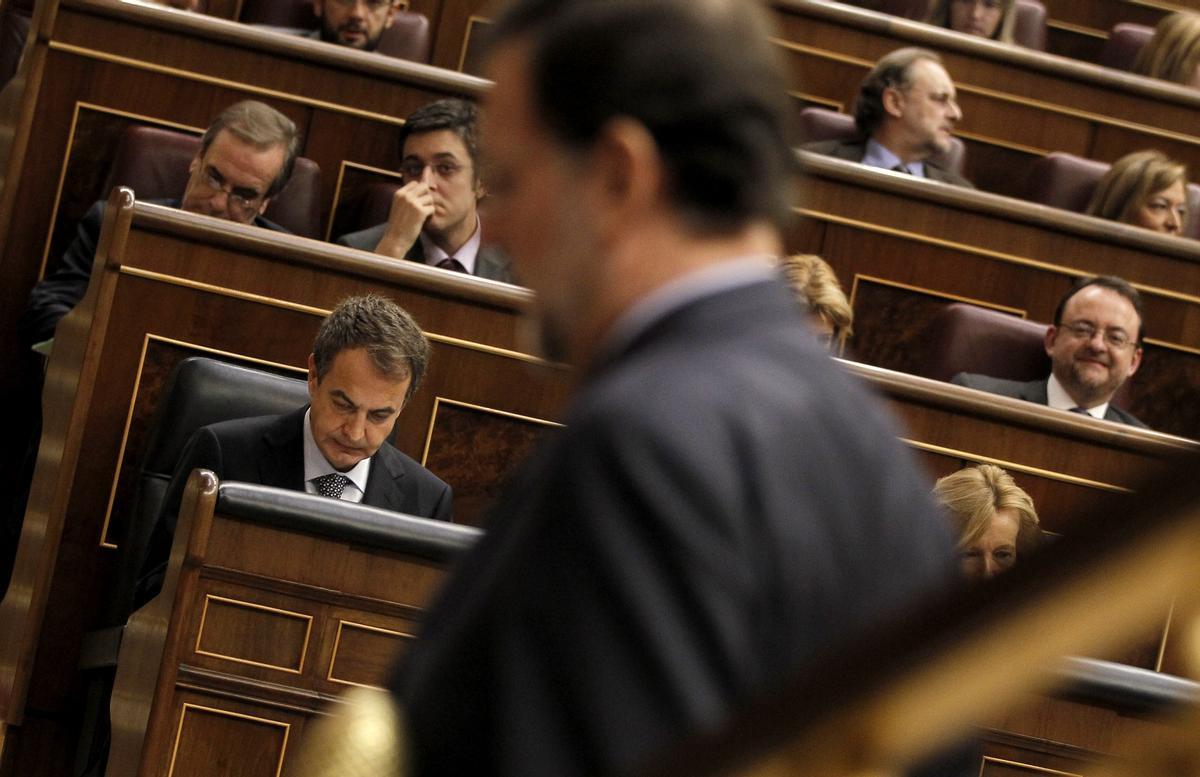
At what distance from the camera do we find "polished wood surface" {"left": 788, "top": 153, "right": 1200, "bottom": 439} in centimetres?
292

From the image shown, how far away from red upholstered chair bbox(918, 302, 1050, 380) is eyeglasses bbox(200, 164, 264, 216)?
1049 mm

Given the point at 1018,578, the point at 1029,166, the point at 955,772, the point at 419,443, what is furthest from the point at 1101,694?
the point at 1029,166

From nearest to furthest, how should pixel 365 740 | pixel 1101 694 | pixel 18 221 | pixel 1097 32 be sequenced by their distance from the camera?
pixel 365 740
pixel 1101 694
pixel 18 221
pixel 1097 32

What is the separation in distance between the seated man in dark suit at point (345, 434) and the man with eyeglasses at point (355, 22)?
3.73ft

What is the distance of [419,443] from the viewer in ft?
7.45

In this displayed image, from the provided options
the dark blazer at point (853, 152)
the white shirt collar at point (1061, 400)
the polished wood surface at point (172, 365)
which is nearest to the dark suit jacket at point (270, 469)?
the polished wood surface at point (172, 365)

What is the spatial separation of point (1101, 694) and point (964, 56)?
218 cm

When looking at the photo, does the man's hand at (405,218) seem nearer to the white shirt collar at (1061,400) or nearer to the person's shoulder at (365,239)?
the person's shoulder at (365,239)

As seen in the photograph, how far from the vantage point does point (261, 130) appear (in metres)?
2.55

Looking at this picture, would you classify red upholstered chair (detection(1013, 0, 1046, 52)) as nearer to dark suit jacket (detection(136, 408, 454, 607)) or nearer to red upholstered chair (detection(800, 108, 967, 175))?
red upholstered chair (detection(800, 108, 967, 175))

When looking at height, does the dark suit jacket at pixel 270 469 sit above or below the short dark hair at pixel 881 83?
below

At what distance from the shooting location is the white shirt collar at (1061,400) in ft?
8.89

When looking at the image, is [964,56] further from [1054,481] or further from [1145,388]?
[1054,481]

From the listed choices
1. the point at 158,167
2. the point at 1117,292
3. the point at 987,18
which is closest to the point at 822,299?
the point at 1117,292
